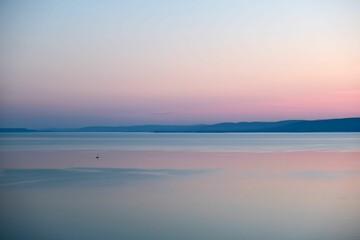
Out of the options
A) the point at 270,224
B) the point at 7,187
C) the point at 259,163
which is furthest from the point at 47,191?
the point at 259,163

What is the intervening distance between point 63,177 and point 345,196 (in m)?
7.73

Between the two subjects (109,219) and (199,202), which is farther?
(199,202)

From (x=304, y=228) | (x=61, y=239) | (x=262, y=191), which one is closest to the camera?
(x=61, y=239)

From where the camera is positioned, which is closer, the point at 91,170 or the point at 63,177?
the point at 63,177

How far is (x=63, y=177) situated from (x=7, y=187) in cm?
250

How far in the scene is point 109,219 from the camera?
7766mm

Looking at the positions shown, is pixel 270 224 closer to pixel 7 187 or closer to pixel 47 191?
pixel 47 191

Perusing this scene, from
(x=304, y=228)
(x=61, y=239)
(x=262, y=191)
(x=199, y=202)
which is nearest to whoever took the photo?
(x=61, y=239)

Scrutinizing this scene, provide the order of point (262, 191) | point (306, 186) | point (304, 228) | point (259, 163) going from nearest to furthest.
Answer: point (304, 228) → point (262, 191) → point (306, 186) → point (259, 163)

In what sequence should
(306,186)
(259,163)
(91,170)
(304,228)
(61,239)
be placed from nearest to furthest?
(61,239), (304,228), (306,186), (91,170), (259,163)

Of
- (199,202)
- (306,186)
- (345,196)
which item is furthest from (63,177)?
(345,196)

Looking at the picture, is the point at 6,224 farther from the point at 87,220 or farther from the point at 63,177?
the point at 63,177

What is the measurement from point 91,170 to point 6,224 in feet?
28.7

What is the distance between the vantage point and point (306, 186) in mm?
11625
